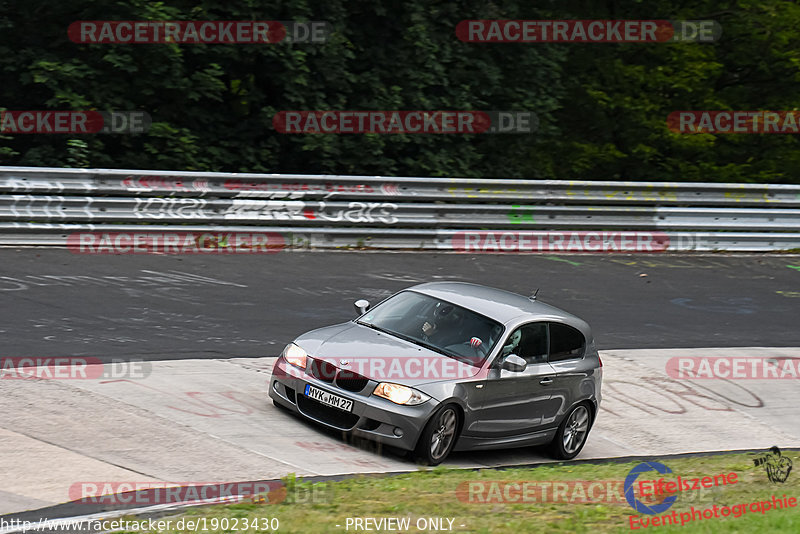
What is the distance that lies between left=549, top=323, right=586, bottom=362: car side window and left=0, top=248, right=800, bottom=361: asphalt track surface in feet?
11.2

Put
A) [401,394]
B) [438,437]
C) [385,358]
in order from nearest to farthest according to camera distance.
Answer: [401,394], [438,437], [385,358]

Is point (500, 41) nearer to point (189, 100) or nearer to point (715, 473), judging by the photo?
point (189, 100)

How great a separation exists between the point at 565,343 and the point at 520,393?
92 centimetres

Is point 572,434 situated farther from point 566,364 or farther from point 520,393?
point 520,393

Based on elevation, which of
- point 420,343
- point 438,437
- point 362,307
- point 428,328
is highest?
point 362,307

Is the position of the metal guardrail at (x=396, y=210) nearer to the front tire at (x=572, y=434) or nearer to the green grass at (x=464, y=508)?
the front tire at (x=572, y=434)

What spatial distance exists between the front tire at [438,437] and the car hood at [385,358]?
0.32 m

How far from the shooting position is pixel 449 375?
946cm

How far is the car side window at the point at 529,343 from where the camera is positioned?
1002 centimetres

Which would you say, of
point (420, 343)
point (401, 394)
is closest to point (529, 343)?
point (420, 343)

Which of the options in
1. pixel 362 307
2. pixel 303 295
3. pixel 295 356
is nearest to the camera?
pixel 295 356

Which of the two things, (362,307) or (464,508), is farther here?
(362,307)

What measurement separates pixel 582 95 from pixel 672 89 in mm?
2466

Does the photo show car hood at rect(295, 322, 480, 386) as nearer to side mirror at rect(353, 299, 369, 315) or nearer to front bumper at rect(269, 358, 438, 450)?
front bumper at rect(269, 358, 438, 450)
